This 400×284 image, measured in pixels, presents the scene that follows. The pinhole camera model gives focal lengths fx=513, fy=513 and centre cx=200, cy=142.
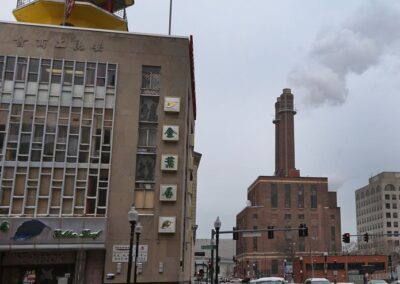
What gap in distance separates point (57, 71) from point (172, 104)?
29.5 feet

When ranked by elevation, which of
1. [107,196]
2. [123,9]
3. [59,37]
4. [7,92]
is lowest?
[107,196]

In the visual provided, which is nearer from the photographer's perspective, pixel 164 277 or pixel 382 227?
pixel 164 277

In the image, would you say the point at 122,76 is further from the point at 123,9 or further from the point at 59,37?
the point at 123,9

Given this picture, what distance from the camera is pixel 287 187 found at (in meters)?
158

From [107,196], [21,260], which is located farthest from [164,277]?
[21,260]

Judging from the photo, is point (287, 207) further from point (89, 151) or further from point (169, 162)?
point (89, 151)

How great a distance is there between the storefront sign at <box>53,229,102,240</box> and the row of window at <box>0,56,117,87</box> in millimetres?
11075

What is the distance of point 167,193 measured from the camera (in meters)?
37.3

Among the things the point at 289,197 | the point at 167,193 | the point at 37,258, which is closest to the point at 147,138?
the point at 167,193

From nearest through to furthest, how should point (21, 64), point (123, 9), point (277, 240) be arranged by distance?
point (21, 64) → point (123, 9) → point (277, 240)

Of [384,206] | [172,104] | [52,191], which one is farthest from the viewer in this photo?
[384,206]

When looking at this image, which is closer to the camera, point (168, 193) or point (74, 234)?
point (74, 234)

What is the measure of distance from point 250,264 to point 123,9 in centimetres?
11761

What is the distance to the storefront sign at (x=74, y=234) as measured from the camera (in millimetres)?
34875
